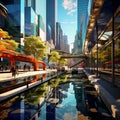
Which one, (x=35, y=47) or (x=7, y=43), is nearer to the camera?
(x=7, y=43)

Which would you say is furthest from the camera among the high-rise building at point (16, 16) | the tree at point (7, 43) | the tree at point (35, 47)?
the high-rise building at point (16, 16)

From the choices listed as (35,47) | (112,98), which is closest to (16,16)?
(35,47)

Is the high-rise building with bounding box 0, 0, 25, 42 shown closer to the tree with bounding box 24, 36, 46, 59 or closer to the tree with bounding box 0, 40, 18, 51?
the tree with bounding box 24, 36, 46, 59

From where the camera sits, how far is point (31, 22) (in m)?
109

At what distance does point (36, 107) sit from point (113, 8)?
10.3 meters

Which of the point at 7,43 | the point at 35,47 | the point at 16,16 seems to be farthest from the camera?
the point at 16,16

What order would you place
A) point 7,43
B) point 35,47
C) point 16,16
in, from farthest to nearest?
1. point 16,16
2. point 35,47
3. point 7,43

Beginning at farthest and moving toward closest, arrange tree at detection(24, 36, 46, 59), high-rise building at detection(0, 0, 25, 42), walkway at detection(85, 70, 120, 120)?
high-rise building at detection(0, 0, 25, 42)
tree at detection(24, 36, 46, 59)
walkway at detection(85, 70, 120, 120)

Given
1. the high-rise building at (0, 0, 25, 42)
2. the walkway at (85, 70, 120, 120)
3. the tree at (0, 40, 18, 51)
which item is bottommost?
the walkway at (85, 70, 120, 120)

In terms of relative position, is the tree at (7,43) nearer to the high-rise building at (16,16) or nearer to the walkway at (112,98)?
the walkway at (112,98)

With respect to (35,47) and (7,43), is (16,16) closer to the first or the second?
(35,47)

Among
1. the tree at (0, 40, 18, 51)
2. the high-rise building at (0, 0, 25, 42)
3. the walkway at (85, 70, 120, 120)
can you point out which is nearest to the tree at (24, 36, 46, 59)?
the high-rise building at (0, 0, 25, 42)

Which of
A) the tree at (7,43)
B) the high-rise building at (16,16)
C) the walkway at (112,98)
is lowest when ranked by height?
the walkway at (112,98)

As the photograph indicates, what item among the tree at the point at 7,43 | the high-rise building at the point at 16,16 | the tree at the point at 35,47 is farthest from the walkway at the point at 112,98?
the high-rise building at the point at 16,16
